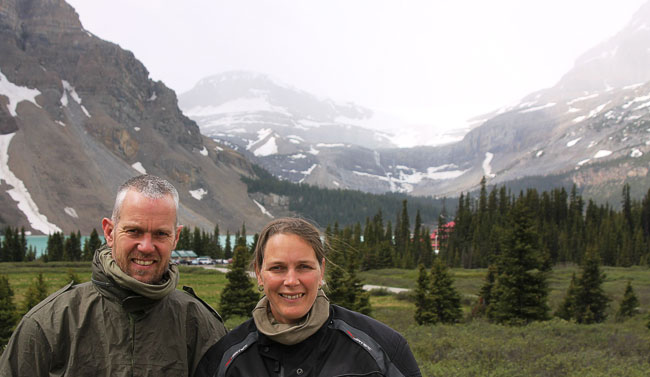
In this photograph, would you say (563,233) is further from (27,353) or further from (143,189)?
(27,353)

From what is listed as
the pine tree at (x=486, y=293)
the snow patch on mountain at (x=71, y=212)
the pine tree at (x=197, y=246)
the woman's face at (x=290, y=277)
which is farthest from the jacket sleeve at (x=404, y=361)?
the snow patch on mountain at (x=71, y=212)

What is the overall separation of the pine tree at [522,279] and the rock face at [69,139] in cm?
13177

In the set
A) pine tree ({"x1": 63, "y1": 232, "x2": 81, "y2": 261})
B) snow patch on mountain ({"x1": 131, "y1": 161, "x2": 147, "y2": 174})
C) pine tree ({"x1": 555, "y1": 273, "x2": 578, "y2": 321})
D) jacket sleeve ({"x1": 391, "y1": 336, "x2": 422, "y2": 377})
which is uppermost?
snow patch on mountain ({"x1": 131, "y1": 161, "x2": 147, "y2": 174})

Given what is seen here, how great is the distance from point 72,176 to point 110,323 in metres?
163

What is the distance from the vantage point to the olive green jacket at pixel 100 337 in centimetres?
350

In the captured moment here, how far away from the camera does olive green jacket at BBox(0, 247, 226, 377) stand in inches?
138

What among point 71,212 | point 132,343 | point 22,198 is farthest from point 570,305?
point 22,198

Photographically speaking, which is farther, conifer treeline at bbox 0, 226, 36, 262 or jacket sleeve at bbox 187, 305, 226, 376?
conifer treeline at bbox 0, 226, 36, 262

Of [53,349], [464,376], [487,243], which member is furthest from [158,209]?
[487,243]

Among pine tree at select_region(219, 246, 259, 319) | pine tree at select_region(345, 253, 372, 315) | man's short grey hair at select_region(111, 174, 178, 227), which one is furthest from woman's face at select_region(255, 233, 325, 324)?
pine tree at select_region(219, 246, 259, 319)

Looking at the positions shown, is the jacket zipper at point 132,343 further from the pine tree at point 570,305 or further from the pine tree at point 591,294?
the pine tree at point 570,305

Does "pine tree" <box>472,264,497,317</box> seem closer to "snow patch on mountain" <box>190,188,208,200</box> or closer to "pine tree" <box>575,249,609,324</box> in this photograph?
"pine tree" <box>575,249,609,324</box>

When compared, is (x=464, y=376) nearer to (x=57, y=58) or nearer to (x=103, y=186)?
(x=103, y=186)

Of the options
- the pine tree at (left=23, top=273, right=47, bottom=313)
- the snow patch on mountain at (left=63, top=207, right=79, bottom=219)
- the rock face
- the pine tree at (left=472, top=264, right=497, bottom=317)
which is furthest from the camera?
the rock face
